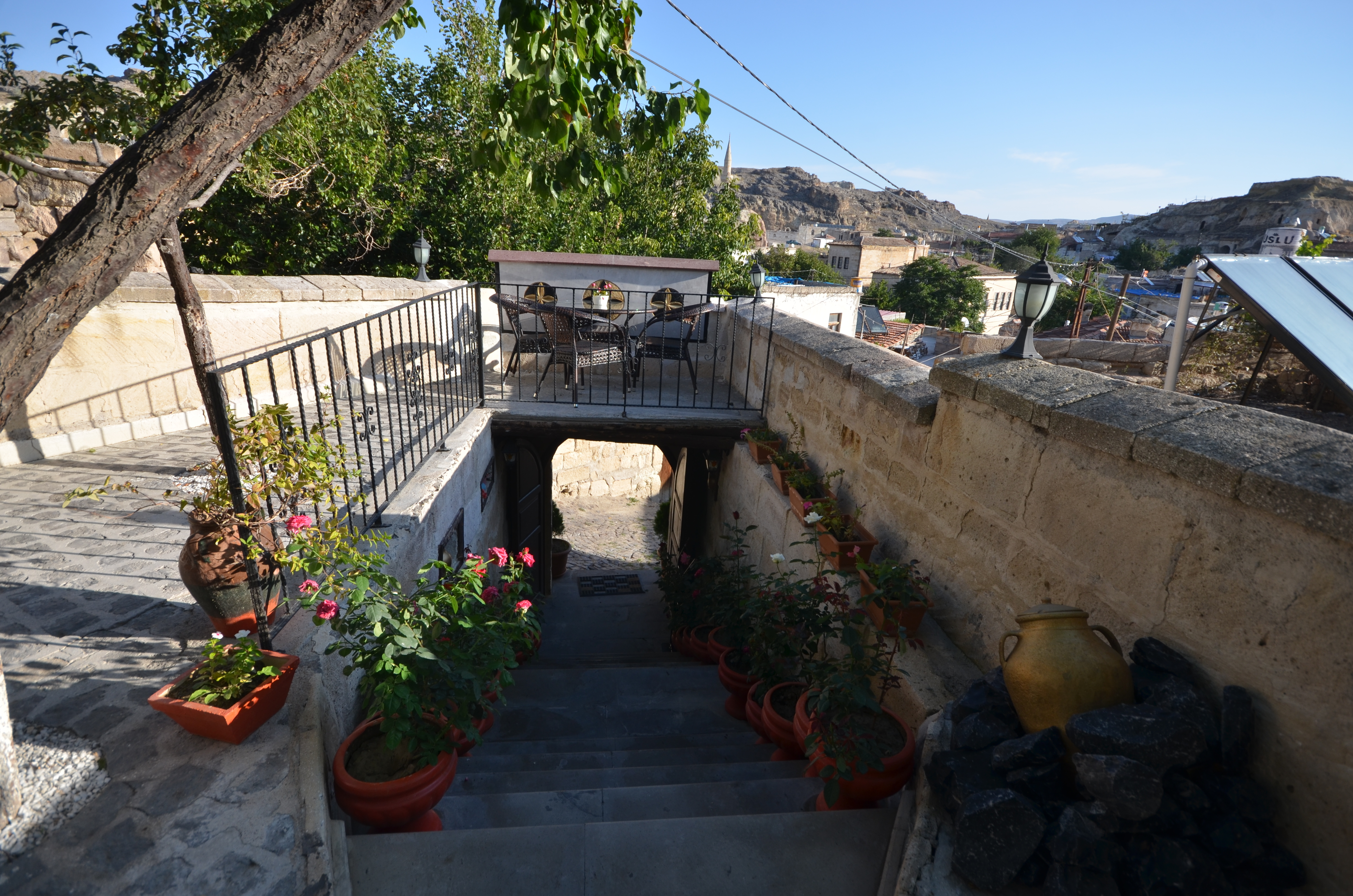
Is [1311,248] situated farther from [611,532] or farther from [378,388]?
[611,532]

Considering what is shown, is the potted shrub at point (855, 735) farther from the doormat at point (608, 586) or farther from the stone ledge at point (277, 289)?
the doormat at point (608, 586)

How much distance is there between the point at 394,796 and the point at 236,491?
1.12 metres

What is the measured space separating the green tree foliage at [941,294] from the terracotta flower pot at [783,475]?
42124mm

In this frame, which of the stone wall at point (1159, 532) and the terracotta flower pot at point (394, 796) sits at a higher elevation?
the stone wall at point (1159, 532)

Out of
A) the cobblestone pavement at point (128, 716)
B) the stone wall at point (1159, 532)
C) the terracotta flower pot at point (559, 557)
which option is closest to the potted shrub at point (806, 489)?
the stone wall at point (1159, 532)

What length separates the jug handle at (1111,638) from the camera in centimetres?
180

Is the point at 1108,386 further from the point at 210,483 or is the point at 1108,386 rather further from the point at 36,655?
the point at 36,655

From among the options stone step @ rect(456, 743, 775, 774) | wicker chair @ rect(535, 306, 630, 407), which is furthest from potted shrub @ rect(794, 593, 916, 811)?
wicker chair @ rect(535, 306, 630, 407)

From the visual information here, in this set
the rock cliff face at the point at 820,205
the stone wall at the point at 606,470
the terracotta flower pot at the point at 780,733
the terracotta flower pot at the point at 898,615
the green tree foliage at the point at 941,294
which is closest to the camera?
the terracotta flower pot at the point at 898,615

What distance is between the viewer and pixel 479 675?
208 cm

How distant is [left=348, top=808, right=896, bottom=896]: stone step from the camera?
5.74 feet

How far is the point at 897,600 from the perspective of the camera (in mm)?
2641

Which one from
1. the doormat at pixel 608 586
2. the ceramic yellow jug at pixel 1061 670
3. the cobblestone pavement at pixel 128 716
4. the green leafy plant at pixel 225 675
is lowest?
the doormat at pixel 608 586

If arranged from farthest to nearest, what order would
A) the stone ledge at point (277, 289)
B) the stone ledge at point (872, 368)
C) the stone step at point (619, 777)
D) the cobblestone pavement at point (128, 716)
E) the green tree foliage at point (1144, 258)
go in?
the green tree foliage at point (1144, 258) < the stone ledge at point (277, 289) < the stone ledge at point (872, 368) < the stone step at point (619, 777) < the cobblestone pavement at point (128, 716)
